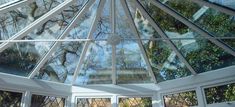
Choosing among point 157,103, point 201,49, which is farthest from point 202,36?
point 157,103

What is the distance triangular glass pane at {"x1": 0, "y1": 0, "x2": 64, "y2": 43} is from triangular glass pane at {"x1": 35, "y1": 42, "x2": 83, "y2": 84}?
1222mm

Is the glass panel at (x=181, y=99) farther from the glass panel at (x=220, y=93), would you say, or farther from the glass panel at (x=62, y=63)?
the glass panel at (x=62, y=63)

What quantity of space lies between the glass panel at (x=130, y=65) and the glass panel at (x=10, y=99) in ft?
8.87

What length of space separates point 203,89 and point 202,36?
1662 millimetres

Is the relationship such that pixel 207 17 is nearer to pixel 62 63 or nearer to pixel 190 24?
pixel 190 24

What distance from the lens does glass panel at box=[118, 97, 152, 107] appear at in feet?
24.6

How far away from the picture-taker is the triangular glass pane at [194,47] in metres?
5.73

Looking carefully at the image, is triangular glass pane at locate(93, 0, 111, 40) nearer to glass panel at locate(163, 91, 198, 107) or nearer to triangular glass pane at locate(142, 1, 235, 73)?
triangular glass pane at locate(142, 1, 235, 73)

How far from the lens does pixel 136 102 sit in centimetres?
753

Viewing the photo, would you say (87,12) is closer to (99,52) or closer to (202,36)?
(99,52)

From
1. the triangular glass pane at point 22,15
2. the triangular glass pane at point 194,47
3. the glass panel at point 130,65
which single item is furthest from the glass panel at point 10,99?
the triangular glass pane at point 194,47

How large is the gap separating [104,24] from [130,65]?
5.32 ft

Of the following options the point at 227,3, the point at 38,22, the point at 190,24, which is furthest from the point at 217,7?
the point at 38,22

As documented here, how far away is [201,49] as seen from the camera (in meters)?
6.12
